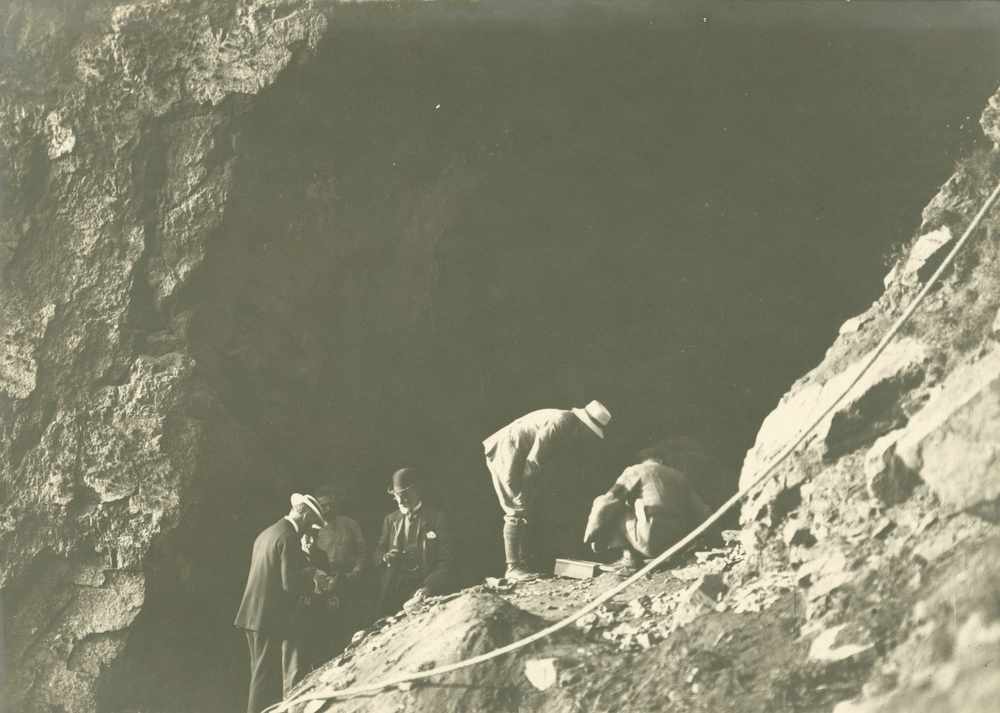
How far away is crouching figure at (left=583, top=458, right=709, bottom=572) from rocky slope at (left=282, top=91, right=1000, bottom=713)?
0.16m

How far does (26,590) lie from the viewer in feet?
19.4

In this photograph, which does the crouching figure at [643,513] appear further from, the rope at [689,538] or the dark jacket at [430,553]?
the dark jacket at [430,553]

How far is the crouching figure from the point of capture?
543cm

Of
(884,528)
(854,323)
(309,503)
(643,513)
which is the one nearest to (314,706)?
(309,503)

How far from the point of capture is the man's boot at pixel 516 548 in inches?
227

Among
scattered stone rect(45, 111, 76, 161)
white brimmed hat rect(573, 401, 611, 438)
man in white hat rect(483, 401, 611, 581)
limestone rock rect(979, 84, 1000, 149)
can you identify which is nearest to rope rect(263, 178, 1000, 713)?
limestone rock rect(979, 84, 1000, 149)

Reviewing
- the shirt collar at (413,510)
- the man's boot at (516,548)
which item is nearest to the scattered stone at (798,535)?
the man's boot at (516,548)

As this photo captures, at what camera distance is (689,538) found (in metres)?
5.00

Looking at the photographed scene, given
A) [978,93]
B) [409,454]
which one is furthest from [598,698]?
[978,93]

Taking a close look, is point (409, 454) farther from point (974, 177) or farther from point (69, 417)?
point (974, 177)

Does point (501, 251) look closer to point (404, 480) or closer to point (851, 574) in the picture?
point (404, 480)

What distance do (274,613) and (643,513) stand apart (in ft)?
6.15

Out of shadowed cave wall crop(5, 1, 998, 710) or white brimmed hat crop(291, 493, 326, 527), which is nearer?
shadowed cave wall crop(5, 1, 998, 710)

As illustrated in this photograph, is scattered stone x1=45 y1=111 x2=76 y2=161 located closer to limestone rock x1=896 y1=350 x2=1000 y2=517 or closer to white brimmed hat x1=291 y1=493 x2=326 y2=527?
white brimmed hat x1=291 y1=493 x2=326 y2=527
